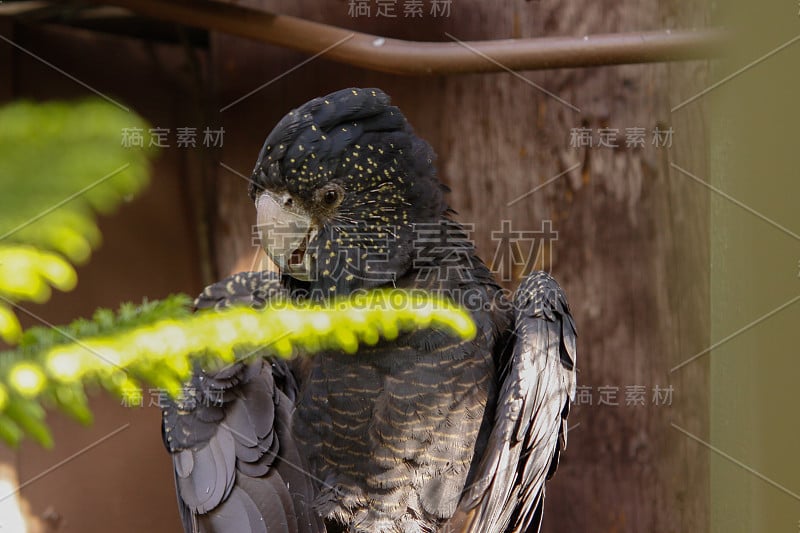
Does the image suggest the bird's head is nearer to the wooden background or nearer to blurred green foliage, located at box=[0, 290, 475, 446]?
the wooden background

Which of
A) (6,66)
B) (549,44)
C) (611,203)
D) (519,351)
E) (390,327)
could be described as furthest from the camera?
(6,66)

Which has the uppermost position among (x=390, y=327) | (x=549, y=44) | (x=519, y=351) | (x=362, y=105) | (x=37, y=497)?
(x=549, y=44)

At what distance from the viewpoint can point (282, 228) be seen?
62.8 inches

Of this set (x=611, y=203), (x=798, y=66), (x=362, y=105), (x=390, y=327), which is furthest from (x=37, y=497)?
(x=798, y=66)

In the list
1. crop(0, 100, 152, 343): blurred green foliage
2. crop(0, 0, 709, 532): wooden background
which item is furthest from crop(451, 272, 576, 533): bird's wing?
crop(0, 100, 152, 343): blurred green foliage

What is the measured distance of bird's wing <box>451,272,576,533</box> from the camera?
1.50 meters

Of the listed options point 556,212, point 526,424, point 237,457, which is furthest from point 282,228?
point 556,212

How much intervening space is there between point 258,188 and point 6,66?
3.53 feet

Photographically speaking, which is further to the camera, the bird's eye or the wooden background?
the wooden background

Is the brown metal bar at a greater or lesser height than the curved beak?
greater

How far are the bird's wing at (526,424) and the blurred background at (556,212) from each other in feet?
1.29

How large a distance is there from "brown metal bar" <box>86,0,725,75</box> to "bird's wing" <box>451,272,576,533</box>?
0.62 metres

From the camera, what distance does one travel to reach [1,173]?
34cm

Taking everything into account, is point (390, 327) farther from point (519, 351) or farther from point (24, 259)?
point (519, 351)
